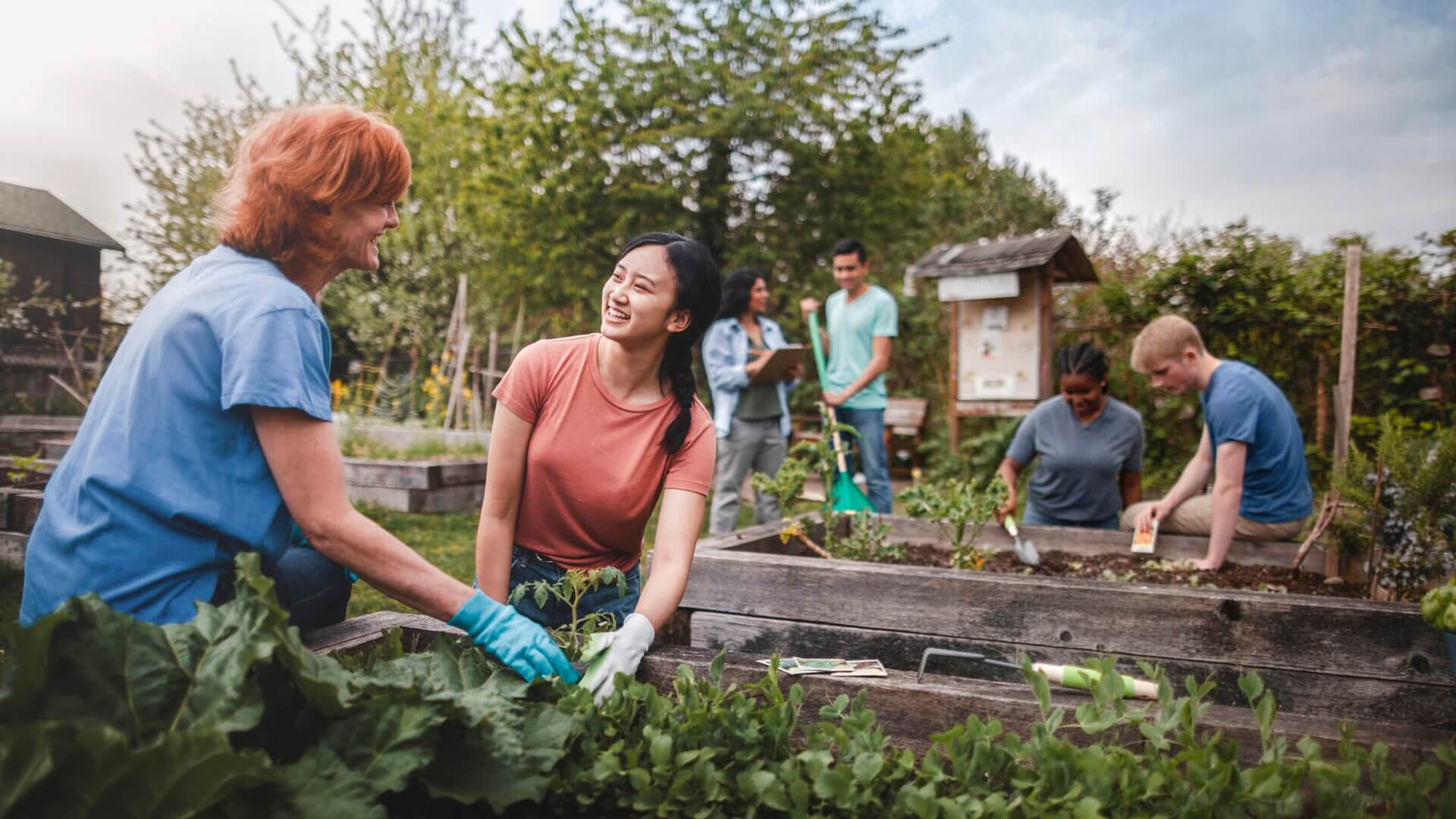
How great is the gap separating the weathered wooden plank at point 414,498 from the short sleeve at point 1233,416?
4512mm

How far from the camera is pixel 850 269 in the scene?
17.1 ft

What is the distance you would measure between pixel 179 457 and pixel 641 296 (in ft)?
3.06

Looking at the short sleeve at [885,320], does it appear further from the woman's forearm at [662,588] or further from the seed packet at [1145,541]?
the woman's forearm at [662,588]

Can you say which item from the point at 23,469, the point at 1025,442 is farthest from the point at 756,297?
the point at 23,469

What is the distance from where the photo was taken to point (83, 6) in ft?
10.7

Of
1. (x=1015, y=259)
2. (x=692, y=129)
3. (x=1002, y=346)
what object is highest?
(x=692, y=129)

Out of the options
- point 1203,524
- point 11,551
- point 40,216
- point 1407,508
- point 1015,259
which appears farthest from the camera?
point 1015,259

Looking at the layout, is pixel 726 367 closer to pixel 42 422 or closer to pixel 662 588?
pixel 662 588

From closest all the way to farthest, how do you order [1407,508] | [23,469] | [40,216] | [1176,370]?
[1407,508], [40,216], [1176,370], [23,469]

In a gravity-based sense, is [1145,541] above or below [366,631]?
below

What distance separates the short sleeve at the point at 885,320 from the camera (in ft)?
16.8

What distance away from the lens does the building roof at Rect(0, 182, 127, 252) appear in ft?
9.45

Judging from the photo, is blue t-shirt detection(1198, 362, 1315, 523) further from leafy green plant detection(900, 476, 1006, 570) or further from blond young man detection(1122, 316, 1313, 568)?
leafy green plant detection(900, 476, 1006, 570)

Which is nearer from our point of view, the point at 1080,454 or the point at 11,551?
the point at 11,551
